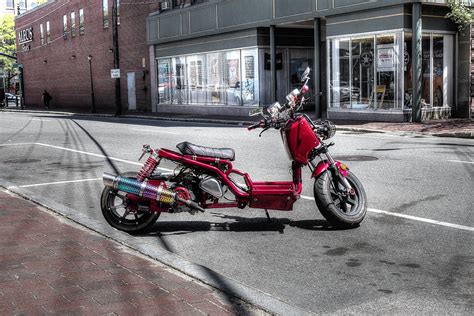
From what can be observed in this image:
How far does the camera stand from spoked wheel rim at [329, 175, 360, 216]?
6.79m

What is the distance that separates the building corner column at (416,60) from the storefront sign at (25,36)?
1939 inches

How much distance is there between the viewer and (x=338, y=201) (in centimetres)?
686

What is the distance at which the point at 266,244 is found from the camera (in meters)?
6.33

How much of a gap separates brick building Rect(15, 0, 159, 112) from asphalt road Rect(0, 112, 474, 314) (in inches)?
1079

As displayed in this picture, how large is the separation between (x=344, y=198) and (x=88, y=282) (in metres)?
3.20

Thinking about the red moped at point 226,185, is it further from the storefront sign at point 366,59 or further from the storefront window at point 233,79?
the storefront window at point 233,79

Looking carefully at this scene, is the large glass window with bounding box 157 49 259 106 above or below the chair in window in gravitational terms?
above

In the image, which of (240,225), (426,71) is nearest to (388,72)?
(426,71)

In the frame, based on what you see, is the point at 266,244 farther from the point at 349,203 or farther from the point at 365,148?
the point at 365,148

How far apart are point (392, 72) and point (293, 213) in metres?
15.2

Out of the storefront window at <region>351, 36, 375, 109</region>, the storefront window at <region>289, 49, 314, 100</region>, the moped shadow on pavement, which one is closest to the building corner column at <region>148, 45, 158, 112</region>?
the storefront window at <region>289, 49, 314, 100</region>

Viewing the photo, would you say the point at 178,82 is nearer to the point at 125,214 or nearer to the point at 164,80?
the point at 164,80

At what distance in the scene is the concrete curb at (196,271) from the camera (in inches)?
170

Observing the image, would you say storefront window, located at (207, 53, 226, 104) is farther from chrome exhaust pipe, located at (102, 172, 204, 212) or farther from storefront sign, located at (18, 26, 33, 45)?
storefront sign, located at (18, 26, 33, 45)
